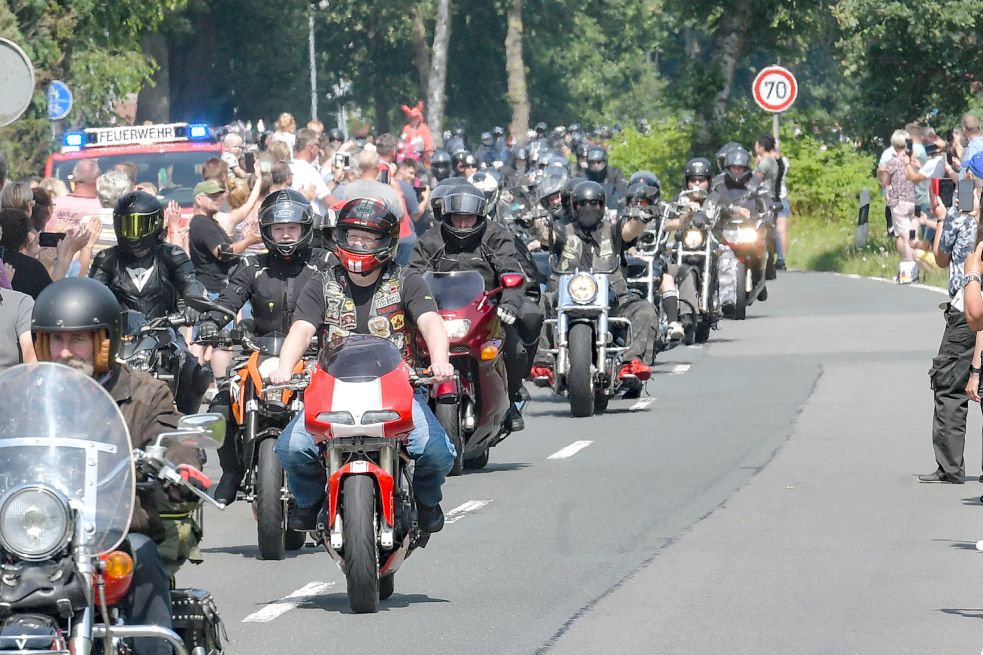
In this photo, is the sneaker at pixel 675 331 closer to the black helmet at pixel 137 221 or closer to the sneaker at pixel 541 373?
the sneaker at pixel 541 373

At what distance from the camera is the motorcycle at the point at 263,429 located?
10352 millimetres

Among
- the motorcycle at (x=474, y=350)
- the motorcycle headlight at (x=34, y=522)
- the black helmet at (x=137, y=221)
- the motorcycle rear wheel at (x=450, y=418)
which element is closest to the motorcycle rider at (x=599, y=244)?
the motorcycle at (x=474, y=350)

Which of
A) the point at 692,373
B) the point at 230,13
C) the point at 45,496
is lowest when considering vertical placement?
the point at 692,373

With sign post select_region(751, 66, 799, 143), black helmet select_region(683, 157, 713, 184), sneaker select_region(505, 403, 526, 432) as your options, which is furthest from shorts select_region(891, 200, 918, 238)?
sneaker select_region(505, 403, 526, 432)

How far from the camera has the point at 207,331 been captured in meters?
11.2

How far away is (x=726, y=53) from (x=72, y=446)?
36542 millimetres

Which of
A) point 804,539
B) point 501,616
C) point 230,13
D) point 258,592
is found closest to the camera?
point 501,616

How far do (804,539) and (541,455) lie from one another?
152 inches

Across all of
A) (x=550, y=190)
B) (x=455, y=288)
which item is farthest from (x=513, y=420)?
(x=550, y=190)

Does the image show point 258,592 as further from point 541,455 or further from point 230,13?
point 230,13

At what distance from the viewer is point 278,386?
9.55 m

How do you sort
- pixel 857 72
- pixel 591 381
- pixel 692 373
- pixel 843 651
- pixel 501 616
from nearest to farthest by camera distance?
1. pixel 843 651
2. pixel 501 616
3. pixel 591 381
4. pixel 692 373
5. pixel 857 72

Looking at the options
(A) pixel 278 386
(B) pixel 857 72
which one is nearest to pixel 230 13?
(B) pixel 857 72

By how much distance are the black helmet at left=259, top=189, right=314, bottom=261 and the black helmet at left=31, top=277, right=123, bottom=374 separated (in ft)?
18.1
